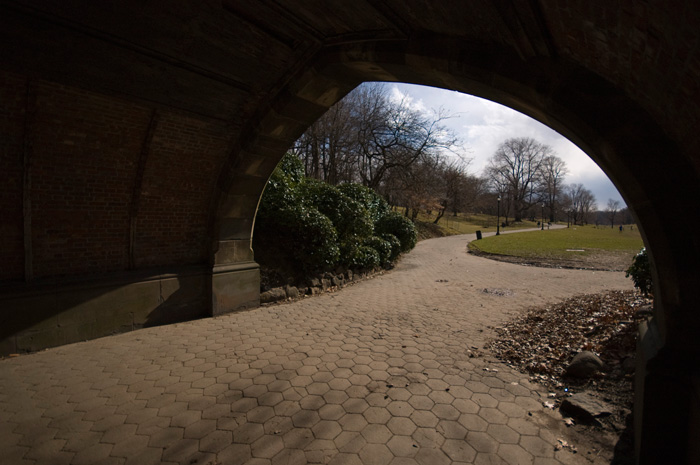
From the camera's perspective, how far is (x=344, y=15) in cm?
335

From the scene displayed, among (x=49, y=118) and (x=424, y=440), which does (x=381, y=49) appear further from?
(x=49, y=118)

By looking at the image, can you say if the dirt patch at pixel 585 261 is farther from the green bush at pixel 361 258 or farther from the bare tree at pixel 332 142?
the bare tree at pixel 332 142

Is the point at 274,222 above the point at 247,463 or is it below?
above

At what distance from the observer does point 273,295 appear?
286 inches

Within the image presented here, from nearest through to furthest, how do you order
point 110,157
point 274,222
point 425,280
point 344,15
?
1. point 344,15
2. point 110,157
3. point 274,222
4. point 425,280

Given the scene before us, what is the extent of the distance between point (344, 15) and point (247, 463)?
14.2 feet

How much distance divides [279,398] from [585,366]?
3.54m

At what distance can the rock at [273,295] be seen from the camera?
7.11m

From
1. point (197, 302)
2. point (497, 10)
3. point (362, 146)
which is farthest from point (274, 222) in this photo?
point (362, 146)

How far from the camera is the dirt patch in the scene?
12.5 meters

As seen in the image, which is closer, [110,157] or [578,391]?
[578,391]

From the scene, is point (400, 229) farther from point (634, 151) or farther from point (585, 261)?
point (634, 151)

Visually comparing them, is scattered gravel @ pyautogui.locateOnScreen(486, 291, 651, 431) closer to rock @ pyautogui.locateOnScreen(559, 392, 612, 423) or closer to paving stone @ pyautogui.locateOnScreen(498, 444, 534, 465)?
rock @ pyautogui.locateOnScreen(559, 392, 612, 423)

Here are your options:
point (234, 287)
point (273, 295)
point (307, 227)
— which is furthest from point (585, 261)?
point (234, 287)
